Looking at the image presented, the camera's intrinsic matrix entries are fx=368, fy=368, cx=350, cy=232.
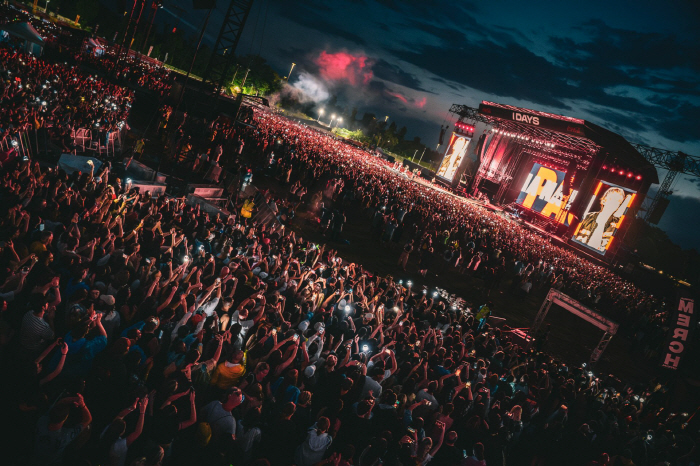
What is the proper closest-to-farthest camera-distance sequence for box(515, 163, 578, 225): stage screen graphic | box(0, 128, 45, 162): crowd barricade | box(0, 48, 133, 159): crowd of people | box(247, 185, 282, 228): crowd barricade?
box(0, 128, 45, 162): crowd barricade, box(0, 48, 133, 159): crowd of people, box(247, 185, 282, 228): crowd barricade, box(515, 163, 578, 225): stage screen graphic

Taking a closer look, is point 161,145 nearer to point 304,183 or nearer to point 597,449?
point 304,183

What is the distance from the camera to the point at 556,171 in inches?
1513

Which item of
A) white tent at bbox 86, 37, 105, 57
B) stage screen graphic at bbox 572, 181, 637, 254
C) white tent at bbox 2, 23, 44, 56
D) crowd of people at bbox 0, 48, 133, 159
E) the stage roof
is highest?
the stage roof

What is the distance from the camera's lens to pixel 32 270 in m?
5.03

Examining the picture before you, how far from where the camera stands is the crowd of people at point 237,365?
3506 millimetres

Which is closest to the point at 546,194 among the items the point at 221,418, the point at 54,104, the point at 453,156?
the point at 453,156

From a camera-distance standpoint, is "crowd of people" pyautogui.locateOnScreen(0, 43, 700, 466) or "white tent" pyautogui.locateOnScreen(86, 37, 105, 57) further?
"white tent" pyautogui.locateOnScreen(86, 37, 105, 57)

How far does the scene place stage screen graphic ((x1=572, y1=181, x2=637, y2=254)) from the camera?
98.7 ft

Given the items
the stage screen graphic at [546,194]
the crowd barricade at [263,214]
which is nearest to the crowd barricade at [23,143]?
the crowd barricade at [263,214]

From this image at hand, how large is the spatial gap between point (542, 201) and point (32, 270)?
42623 millimetres

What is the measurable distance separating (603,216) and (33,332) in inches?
1440

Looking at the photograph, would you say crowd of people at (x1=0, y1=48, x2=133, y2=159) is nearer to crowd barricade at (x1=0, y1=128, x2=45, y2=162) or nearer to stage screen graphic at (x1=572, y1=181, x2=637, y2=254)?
crowd barricade at (x1=0, y1=128, x2=45, y2=162)

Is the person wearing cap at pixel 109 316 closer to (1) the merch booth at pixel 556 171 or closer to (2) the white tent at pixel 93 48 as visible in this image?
(1) the merch booth at pixel 556 171

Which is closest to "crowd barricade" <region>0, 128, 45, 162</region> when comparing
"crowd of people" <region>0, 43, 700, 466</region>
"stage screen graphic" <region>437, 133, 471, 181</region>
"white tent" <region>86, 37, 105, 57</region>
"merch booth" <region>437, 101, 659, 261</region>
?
"crowd of people" <region>0, 43, 700, 466</region>
